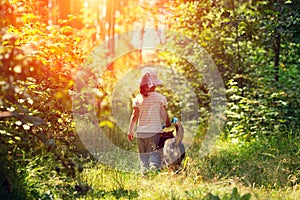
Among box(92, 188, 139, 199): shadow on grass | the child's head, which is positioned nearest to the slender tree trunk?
the child's head

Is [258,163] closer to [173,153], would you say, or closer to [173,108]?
[173,153]

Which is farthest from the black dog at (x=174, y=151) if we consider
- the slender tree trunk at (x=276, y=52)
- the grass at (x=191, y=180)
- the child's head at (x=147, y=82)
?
the slender tree trunk at (x=276, y=52)

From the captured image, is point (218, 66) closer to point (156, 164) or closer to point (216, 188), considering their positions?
point (156, 164)

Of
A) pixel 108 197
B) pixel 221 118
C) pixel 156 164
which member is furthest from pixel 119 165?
pixel 221 118

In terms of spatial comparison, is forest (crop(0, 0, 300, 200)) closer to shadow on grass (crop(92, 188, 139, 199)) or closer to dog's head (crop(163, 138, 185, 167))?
shadow on grass (crop(92, 188, 139, 199))

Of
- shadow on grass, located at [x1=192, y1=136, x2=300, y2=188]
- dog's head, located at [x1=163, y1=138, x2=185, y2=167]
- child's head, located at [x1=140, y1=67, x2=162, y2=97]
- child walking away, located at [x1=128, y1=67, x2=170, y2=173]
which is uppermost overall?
child's head, located at [x1=140, y1=67, x2=162, y2=97]

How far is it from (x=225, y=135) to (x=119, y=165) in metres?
4.13

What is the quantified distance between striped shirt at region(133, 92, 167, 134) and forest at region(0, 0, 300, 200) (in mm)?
729

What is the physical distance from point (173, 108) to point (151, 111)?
22.2 ft

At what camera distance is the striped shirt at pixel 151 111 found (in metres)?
7.60

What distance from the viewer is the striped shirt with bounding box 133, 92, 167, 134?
24.9 feet

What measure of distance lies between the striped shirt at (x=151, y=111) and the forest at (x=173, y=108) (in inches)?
28.7

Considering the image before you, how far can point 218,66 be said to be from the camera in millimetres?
12211

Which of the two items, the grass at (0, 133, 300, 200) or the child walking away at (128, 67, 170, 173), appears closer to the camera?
the grass at (0, 133, 300, 200)
